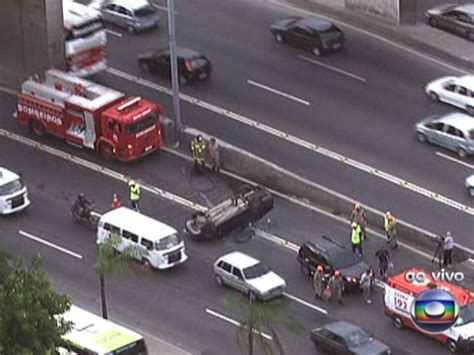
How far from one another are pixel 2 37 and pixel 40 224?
44.9 feet

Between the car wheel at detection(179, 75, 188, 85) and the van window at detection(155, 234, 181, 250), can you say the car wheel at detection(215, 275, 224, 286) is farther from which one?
the car wheel at detection(179, 75, 188, 85)

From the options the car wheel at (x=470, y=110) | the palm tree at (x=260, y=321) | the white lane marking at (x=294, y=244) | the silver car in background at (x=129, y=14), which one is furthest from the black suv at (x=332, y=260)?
the silver car in background at (x=129, y=14)

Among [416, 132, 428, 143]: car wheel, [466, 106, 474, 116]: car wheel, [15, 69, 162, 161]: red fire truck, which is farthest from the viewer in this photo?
[466, 106, 474, 116]: car wheel

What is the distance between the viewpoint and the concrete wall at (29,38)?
3031 inches

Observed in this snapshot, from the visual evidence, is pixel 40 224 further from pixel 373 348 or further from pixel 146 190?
pixel 373 348

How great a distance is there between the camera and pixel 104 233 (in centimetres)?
6481

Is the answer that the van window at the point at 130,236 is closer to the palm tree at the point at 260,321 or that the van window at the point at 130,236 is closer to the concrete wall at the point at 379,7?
the palm tree at the point at 260,321

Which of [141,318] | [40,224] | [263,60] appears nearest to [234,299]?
[141,318]

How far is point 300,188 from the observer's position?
68.9 meters

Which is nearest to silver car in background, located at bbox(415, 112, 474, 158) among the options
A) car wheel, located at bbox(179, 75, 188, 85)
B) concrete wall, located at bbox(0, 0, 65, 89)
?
car wheel, located at bbox(179, 75, 188, 85)

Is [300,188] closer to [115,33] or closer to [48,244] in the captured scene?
[48,244]

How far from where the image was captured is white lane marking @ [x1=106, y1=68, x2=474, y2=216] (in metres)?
68.6

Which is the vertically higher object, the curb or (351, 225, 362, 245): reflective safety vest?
(351, 225, 362, 245): reflective safety vest

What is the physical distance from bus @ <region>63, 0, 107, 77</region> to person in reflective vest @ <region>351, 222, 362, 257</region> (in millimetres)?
17311
